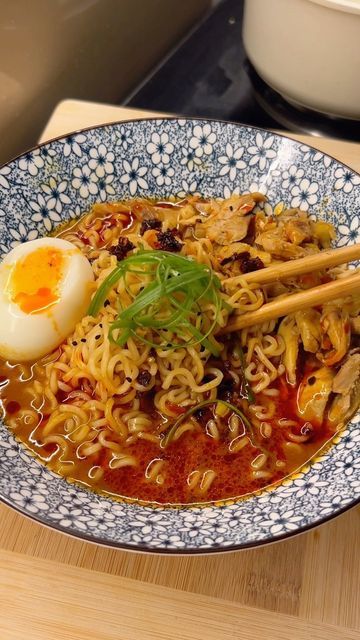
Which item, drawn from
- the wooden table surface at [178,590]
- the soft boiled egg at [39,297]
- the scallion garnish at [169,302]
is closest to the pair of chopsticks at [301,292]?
the scallion garnish at [169,302]

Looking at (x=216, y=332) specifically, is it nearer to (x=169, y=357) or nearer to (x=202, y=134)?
(x=169, y=357)

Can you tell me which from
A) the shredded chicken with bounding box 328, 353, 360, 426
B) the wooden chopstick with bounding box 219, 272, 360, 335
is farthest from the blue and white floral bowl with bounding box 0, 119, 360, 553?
the wooden chopstick with bounding box 219, 272, 360, 335

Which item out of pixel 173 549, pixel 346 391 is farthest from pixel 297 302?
pixel 173 549

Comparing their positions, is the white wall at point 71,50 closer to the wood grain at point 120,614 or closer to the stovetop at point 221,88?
the stovetop at point 221,88

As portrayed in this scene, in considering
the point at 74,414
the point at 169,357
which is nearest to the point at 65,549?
the point at 74,414

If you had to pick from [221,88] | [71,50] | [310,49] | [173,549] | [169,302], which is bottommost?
[173,549]

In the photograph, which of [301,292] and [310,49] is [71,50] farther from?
[301,292]
